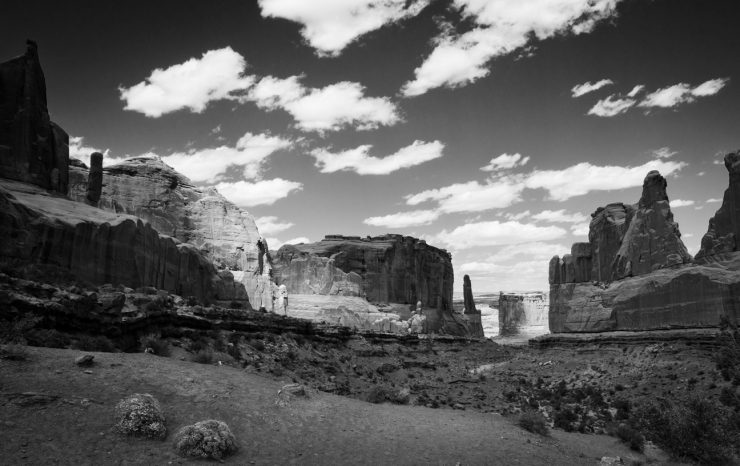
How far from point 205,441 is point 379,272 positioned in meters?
90.1

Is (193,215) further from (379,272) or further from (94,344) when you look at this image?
(94,344)

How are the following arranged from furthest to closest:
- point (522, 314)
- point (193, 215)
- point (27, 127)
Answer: point (522, 314), point (193, 215), point (27, 127)

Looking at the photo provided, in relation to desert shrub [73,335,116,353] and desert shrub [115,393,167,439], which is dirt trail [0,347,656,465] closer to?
desert shrub [115,393,167,439]

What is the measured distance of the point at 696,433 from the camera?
22109 millimetres

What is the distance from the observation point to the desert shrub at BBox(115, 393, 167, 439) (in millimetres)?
12312

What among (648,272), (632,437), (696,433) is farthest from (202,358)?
(648,272)

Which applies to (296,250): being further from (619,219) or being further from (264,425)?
(264,425)

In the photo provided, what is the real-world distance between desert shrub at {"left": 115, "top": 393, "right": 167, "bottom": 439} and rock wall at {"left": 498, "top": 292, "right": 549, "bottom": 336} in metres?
141

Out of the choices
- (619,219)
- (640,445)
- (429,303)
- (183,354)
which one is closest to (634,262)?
(619,219)

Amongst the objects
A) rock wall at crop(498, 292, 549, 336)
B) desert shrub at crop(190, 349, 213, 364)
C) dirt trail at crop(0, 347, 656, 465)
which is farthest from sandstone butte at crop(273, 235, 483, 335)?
dirt trail at crop(0, 347, 656, 465)

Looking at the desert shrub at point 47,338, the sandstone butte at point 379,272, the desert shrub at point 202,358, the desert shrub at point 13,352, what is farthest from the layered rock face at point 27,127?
the sandstone butte at point 379,272

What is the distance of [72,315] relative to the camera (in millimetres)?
18969

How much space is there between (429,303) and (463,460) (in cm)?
10412

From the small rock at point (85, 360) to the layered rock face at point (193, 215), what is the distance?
4552 cm
